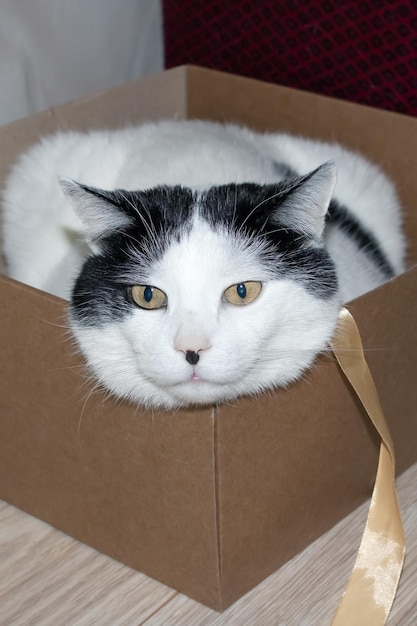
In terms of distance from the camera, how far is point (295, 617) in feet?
4.08

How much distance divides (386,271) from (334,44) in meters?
0.60

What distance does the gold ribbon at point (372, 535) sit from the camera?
1.22m

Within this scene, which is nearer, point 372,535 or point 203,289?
point 203,289

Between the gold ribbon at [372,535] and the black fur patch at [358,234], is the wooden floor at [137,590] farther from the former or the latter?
the black fur patch at [358,234]

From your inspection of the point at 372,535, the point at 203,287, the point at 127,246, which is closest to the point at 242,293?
the point at 203,287

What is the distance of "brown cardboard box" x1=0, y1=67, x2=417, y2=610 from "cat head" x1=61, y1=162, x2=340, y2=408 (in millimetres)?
39

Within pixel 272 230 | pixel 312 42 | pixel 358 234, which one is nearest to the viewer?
pixel 272 230

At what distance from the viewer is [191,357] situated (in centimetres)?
106

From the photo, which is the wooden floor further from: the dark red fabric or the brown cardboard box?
the dark red fabric

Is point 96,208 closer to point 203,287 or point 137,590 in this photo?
point 203,287

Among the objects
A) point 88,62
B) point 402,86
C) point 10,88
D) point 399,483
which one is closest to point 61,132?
point 10,88

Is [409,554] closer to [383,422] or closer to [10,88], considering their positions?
[383,422]

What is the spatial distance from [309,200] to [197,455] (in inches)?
14.0

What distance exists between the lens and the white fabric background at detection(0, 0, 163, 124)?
190 centimetres
